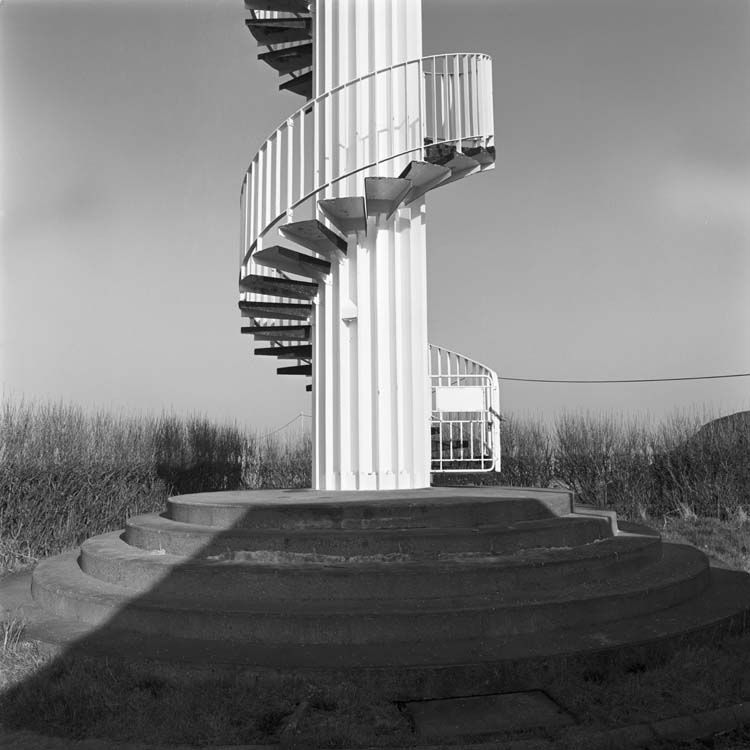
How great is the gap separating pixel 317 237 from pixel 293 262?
412mm

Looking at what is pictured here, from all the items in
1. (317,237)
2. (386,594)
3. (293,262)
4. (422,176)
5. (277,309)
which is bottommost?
(386,594)

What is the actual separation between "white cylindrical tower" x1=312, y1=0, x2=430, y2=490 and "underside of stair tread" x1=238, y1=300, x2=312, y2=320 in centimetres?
56

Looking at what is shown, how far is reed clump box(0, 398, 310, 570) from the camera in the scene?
29.5 ft

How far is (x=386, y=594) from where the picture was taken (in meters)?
4.60

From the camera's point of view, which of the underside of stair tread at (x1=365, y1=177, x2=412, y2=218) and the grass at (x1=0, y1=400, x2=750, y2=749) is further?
the underside of stair tread at (x1=365, y1=177, x2=412, y2=218)

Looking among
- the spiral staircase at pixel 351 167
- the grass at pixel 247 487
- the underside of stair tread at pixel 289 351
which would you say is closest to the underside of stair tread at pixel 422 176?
the spiral staircase at pixel 351 167

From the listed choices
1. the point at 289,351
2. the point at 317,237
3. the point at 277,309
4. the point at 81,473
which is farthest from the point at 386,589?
the point at 81,473

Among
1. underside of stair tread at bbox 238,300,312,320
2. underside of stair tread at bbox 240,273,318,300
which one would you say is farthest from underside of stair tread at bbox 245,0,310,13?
underside of stair tread at bbox 238,300,312,320

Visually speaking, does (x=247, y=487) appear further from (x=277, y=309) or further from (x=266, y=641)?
(x=266, y=641)

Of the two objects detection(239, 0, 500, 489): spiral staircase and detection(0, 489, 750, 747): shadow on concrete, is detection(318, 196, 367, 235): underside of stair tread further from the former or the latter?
detection(0, 489, 750, 747): shadow on concrete

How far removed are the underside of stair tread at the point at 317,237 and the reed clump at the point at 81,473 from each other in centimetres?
466

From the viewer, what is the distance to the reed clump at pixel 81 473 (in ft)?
29.5

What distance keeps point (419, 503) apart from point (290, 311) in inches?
140

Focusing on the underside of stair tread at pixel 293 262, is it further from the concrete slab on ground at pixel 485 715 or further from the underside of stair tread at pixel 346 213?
the concrete slab on ground at pixel 485 715
